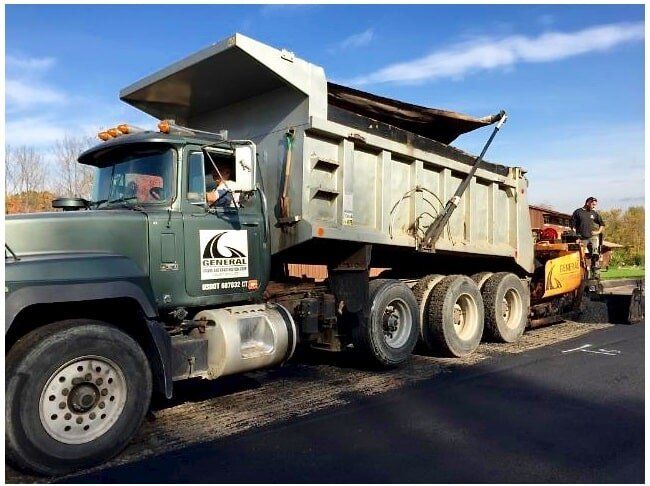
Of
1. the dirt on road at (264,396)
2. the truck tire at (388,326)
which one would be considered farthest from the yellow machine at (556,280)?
the truck tire at (388,326)

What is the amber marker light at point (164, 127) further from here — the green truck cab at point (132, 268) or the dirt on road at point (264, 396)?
the dirt on road at point (264, 396)

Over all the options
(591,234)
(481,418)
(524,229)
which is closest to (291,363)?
(481,418)

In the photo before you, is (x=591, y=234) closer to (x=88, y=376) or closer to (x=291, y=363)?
(x=291, y=363)

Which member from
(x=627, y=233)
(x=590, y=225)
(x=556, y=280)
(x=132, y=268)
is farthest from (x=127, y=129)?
(x=627, y=233)

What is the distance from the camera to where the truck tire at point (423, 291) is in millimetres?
7441

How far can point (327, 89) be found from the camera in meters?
6.15

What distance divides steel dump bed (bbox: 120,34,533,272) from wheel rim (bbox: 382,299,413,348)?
764 mm

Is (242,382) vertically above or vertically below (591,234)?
below

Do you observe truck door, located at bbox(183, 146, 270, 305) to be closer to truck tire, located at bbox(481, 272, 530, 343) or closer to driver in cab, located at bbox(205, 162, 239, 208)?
driver in cab, located at bbox(205, 162, 239, 208)

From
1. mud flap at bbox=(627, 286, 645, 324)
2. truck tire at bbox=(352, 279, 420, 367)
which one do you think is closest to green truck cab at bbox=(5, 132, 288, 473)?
truck tire at bbox=(352, 279, 420, 367)

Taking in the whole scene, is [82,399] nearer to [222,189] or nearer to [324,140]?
[222,189]

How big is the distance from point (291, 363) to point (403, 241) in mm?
2111

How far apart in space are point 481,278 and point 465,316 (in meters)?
0.81

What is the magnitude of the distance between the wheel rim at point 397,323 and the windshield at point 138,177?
9.93 feet
